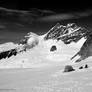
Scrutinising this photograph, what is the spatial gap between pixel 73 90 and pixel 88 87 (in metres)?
2.59

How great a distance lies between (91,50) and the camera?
366ft

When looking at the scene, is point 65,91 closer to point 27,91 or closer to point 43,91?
point 43,91

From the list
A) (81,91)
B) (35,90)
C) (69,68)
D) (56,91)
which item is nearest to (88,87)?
(81,91)

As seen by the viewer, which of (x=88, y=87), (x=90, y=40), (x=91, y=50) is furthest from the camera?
(x=90, y=40)

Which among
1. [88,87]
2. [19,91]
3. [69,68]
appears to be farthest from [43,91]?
[69,68]

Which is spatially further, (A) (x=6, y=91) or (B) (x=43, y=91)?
(A) (x=6, y=91)

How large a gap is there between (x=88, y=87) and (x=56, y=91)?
4500mm

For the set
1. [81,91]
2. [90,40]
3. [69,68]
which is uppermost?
[90,40]

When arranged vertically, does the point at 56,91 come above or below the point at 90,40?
below

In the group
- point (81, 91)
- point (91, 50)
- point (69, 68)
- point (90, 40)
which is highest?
point (90, 40)

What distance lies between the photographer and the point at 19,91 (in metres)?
27.6

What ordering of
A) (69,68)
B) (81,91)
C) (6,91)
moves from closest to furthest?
(81,91)
(6,91)
(69,68)

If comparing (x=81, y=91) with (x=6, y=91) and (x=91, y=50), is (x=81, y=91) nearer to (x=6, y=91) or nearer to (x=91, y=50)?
(x=6, y=91)

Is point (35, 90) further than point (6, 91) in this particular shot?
No
